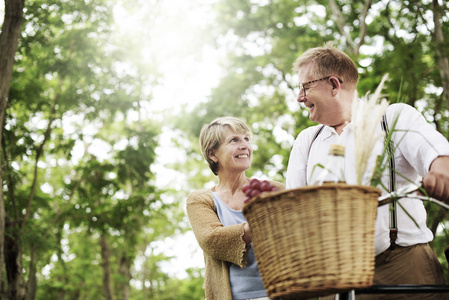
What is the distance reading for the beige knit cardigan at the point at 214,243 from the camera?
8.16 ft

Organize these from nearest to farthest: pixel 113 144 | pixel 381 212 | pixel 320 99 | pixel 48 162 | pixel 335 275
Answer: pixel 335 275 < pixel 381 212 < pixel 320 99 < pixel 113 144 < pixel 48 162

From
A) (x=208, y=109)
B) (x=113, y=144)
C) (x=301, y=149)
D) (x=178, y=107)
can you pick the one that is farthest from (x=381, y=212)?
(x=178, y=107)

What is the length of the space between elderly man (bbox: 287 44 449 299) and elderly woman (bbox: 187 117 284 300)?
0.47 m

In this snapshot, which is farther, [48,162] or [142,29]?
[48,162]

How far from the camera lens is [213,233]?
2.58 meters

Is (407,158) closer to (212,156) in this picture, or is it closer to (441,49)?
(212,156)

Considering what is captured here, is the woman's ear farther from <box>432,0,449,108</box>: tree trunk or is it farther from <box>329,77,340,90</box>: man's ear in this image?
<box>432,0,449,108</box>: tree trunk

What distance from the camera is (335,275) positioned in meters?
1.44

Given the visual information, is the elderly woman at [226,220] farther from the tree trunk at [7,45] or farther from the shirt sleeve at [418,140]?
the tree trunk at [7,45]

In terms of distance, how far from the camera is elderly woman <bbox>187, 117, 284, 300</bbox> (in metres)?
2.53

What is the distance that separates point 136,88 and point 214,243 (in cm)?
705

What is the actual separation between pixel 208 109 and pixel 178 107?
198 centimetres

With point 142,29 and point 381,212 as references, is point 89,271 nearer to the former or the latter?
point 142,29

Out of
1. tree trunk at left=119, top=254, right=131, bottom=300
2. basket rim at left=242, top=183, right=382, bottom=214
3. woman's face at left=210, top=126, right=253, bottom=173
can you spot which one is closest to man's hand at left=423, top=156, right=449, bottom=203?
basket rim at left=242, top=183, right=382, bottom=214
